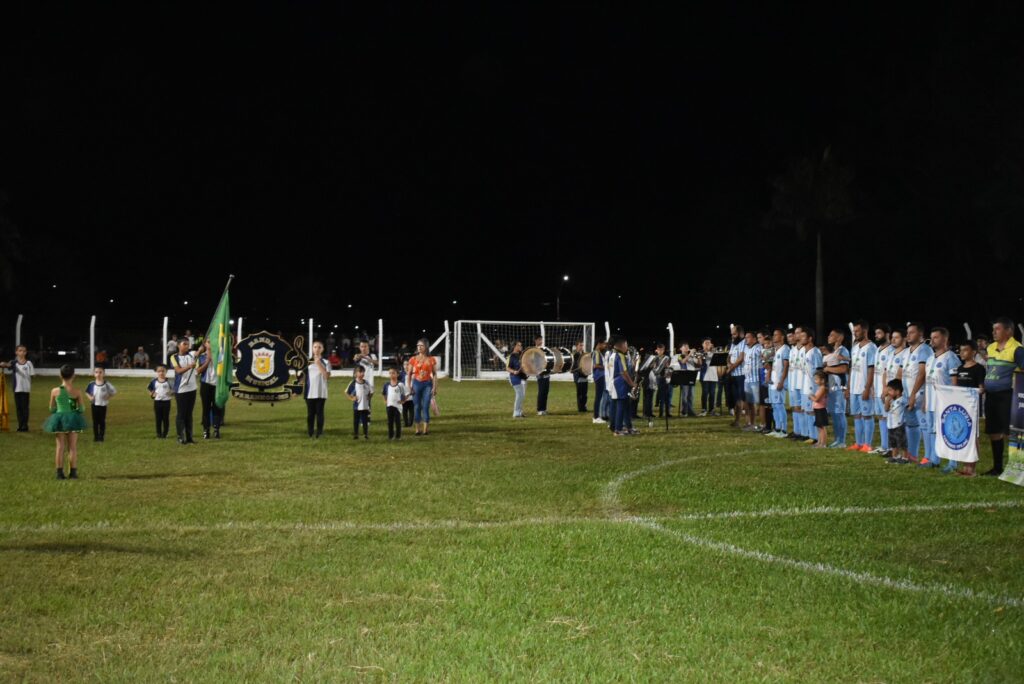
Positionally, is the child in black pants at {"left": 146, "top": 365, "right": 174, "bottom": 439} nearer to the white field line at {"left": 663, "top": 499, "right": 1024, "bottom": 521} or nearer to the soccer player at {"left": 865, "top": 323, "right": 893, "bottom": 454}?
the white field line at {"left": 663, "top": 499, "right": 1024, "bottom": 521}

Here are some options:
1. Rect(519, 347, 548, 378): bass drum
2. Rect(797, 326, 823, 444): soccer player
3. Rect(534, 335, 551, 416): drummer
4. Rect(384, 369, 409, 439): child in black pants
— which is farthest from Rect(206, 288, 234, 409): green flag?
Rect(797, 326, 823, 444): soccer player

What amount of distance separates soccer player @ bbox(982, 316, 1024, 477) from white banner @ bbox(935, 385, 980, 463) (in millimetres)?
476

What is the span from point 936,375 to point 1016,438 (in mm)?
1671

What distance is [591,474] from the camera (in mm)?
13742

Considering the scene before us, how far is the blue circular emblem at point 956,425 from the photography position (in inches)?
538

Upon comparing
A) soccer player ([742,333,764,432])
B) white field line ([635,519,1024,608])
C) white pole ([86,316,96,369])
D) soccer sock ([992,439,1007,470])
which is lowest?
white field line ([635,519,1024,608])

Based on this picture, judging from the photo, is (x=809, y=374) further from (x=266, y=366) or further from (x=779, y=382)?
(x=266, y=366)

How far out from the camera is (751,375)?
68.0 ft

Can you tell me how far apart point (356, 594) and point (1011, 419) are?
9.96 metres

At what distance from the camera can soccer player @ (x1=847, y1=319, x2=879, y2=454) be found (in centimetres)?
1652

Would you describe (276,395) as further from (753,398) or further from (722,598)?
(722,598)

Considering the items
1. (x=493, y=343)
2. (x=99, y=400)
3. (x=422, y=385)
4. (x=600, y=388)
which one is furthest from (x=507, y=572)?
(x=493, y=343)

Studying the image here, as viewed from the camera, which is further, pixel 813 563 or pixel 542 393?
pixel 542 393

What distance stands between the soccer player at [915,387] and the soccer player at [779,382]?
3.73 meters
